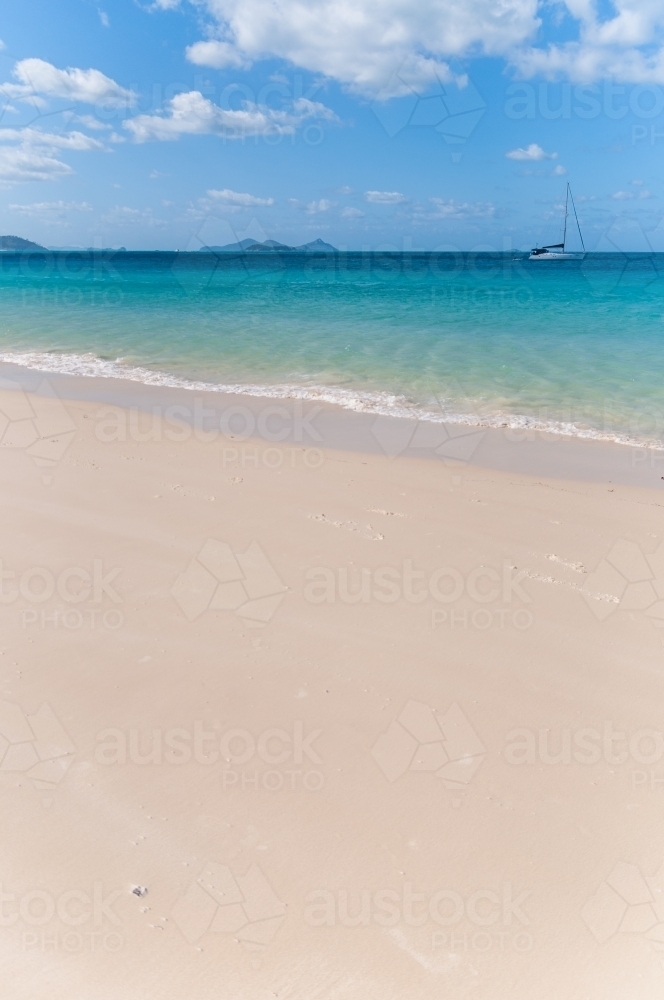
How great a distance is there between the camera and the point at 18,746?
10.9 feet

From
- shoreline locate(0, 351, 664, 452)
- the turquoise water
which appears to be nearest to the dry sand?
shoreline locate(0, 351, 664, 452)

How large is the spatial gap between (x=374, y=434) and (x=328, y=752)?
230 inches

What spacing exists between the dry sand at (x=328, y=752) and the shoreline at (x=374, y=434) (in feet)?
5.58

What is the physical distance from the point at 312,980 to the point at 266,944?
207mm

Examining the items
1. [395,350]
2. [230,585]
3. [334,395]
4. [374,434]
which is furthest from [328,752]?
[395,350]

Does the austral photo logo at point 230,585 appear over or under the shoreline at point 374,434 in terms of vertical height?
under

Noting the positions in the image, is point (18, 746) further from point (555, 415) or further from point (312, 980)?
point (555, 415)

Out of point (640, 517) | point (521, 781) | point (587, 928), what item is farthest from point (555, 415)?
point (587, 928)

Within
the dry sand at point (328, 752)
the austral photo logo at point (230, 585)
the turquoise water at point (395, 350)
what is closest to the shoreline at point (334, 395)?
the turquoise water at point (395, 350)

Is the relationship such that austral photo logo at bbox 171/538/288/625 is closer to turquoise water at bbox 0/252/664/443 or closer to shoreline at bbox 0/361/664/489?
shoreline at bbox 0/361/664/489

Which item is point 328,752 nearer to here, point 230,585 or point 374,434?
point 230,585

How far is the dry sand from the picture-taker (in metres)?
2.49

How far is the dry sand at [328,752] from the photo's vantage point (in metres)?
2.49

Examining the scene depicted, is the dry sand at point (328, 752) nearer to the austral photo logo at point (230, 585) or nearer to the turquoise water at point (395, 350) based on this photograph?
the austral photo logo at point (230, 585)
